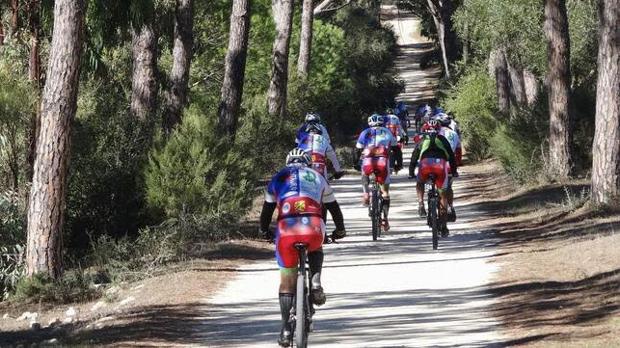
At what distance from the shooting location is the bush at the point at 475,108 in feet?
153

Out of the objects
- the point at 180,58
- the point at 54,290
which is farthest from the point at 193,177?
the point at 54,290

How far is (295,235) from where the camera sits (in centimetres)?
1101

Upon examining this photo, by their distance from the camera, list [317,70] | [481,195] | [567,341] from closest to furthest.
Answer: [567,341] → [481,195] → [317,70]

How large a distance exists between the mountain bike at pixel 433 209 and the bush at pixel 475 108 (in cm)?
2316

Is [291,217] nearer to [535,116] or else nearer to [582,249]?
[582,249]

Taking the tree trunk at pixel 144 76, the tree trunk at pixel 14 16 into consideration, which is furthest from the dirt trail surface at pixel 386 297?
the tree trunk at pixel 14 16

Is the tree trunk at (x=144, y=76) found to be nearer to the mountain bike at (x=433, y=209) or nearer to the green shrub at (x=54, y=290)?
the mountain bike at (x=433, y=209)

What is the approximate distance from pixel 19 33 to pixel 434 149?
30.3ft

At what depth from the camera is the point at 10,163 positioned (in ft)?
79.0

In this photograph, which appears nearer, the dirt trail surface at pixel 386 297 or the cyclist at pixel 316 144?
the dirt trail surface at pixel 386 297

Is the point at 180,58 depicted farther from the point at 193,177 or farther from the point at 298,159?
the point at 298,159

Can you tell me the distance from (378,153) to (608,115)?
402 centimetres

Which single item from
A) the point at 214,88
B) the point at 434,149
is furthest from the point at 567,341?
the point at 214,88

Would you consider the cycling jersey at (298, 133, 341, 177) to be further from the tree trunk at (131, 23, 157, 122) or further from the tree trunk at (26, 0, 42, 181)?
the tree trunk at (26, 0, 42, 181)
